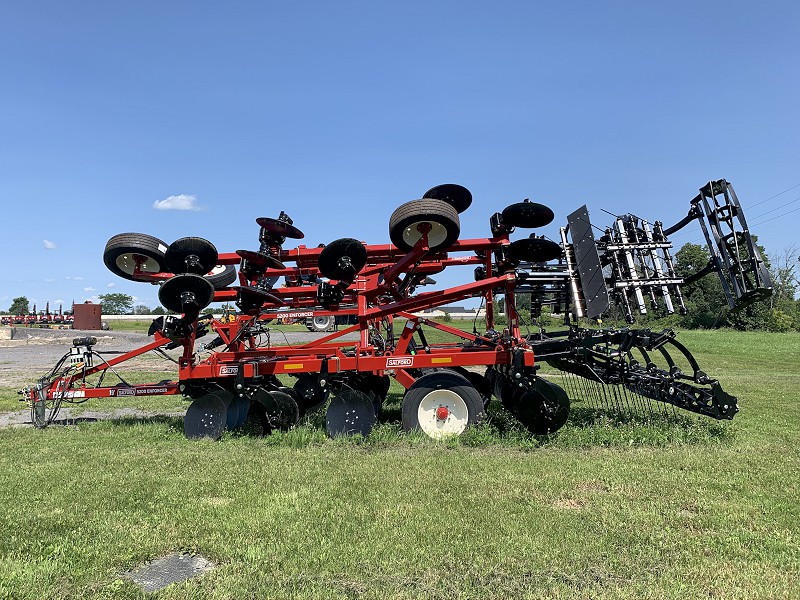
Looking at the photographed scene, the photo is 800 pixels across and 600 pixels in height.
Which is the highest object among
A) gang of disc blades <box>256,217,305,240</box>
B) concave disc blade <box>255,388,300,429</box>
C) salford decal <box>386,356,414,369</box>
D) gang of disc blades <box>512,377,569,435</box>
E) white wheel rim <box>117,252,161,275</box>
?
gang of disc blades <box>256,217,305,240</box>

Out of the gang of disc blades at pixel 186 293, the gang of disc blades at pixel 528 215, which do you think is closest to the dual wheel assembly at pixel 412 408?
the gang of disc blades at pixel 186 293

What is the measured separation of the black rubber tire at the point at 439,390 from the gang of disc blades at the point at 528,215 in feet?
8.01

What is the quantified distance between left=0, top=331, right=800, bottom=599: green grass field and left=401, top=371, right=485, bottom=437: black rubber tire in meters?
0.24

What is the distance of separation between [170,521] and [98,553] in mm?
618

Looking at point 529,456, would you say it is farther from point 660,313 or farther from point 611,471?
point 660,313

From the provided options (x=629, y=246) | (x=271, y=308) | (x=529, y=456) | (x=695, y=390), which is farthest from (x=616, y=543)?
(x=271, y=308)

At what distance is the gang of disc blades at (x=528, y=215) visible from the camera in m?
7.75

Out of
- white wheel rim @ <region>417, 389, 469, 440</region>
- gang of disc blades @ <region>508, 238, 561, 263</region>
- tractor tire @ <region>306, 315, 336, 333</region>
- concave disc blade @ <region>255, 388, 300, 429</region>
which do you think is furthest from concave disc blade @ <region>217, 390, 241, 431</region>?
tractor tire @ <region>306, 315, 336, 333</region>

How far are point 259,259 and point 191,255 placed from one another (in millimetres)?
1082

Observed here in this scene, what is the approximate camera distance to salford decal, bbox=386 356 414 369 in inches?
297

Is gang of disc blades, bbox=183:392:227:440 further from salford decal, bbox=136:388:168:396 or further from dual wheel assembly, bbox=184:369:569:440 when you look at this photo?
salford decal, bbox=136:388:168:396

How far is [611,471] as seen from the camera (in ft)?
17.9

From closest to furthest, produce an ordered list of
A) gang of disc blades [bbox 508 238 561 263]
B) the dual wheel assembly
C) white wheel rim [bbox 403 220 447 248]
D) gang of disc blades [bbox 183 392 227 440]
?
the dual wheel assembly, white wheel rim [bbox 403 220 447 248], gang of disc blades [bbox 183 392 227 440], gang of disc blades [bbox 508 238 561 263]

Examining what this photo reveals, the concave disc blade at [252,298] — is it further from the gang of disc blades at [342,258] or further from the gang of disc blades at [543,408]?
the gang of disc blades at [543,408]
